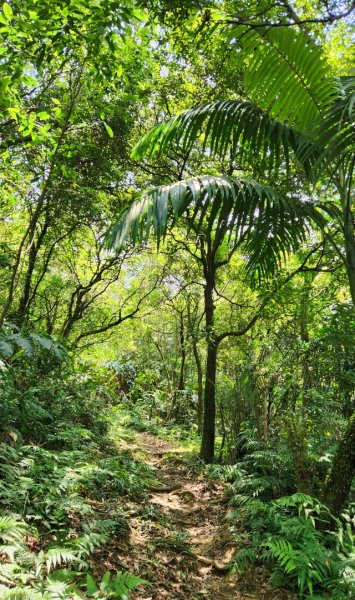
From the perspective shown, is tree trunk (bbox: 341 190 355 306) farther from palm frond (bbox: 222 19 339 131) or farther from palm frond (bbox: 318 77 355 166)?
palm frond (bbox: 222 19 339 131)

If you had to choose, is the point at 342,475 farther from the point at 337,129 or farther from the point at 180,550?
the point at 337,129

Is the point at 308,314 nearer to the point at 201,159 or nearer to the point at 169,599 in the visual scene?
the point at 201,159

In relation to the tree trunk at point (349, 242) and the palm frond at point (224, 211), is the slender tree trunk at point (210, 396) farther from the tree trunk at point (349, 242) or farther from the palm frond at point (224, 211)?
the tree trunk at point (349, 242)

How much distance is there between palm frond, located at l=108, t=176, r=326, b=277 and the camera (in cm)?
279

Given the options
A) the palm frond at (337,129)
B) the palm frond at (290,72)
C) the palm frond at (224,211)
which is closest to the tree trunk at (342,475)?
the palm frond at (224,211)

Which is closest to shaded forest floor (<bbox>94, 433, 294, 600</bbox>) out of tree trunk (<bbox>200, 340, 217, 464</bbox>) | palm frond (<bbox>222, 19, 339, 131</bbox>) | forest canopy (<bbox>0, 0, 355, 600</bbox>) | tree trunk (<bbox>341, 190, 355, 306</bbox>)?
forest canopy (<bbox>0, 0, 355, 600</bbox>)

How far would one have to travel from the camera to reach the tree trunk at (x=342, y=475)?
3787mm

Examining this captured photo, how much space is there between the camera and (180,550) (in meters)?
4.11

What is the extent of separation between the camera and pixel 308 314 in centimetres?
632

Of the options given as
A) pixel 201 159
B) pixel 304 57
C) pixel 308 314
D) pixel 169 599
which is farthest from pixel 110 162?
pixel 169 599

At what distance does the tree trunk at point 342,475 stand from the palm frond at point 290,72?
2873mm

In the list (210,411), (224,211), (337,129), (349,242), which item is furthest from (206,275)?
(337,129)

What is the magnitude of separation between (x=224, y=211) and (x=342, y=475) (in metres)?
2.77

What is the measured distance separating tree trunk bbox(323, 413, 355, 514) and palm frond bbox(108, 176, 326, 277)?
1882 millimetres
